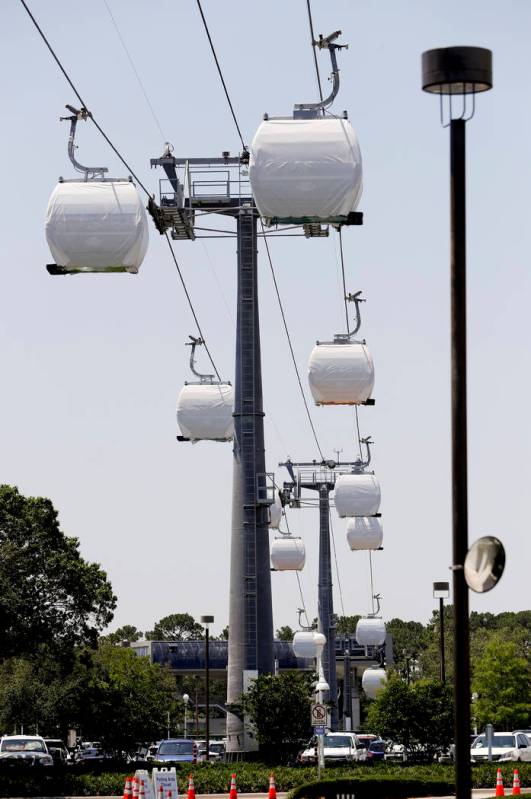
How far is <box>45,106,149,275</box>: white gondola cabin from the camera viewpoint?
1137 inches

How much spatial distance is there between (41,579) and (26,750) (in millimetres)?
6641

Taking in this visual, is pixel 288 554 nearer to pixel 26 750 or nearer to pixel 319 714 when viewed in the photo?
pixel 26 750

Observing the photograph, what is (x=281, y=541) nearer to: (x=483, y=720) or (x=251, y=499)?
(x=483, y=720)

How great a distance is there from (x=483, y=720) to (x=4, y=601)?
5217 centimetres

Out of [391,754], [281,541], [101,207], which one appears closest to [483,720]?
[281,541]

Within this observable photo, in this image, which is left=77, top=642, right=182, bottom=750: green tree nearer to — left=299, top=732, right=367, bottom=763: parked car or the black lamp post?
left=299, top=732, right=367, bottom=763: parked car

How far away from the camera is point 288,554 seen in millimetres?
82062

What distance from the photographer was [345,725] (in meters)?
106

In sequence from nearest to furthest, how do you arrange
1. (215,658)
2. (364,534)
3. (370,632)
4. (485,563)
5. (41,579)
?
(485,563)
(41,579)
(364,534)
(370,632)
(215,658)

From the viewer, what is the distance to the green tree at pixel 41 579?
51.2 m

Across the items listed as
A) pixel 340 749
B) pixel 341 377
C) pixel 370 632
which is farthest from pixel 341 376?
pixel 370 632

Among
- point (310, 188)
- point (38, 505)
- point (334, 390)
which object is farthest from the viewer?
point (38, 505)

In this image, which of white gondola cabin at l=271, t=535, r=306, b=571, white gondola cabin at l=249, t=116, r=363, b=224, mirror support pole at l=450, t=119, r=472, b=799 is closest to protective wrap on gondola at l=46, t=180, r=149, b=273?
white gondola cabin at l=249, t=116, r=363, b=224

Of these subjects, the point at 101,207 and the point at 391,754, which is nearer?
the point at 101,207
